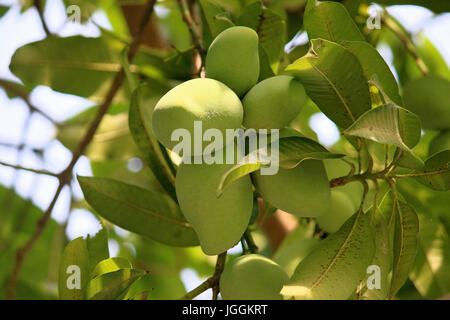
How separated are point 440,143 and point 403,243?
15.3 inches

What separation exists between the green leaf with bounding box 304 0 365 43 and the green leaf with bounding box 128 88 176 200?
31cm

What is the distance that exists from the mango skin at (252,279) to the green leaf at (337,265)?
0.06 meters

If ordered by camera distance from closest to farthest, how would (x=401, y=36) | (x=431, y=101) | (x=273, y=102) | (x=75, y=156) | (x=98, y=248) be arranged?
(x=273, y=102) < (x=98, y=248) < (x=431, y=101) < (x=75, y=156) < (x=401, y=36)

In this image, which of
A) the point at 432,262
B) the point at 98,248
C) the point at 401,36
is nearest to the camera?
the point at 98,248

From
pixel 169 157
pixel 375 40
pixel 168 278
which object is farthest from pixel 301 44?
pixel 168 278

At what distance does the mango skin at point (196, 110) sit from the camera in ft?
2.38

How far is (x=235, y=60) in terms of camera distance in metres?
0.82

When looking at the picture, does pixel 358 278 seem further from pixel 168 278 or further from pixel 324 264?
pixel 168 278

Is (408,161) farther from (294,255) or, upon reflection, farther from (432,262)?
(432,262)

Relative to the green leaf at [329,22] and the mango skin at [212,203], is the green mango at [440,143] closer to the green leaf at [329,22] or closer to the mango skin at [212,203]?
the green leaf at [329,22]

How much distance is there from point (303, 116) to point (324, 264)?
96 cm

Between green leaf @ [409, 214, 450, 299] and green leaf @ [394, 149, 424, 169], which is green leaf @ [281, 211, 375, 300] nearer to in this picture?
green leaf @ [394, 149, 424, 169]

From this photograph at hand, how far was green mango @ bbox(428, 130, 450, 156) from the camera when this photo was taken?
117 centimetres

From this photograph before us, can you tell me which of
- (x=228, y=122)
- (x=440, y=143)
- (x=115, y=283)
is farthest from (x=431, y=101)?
(x=115, y=283)
